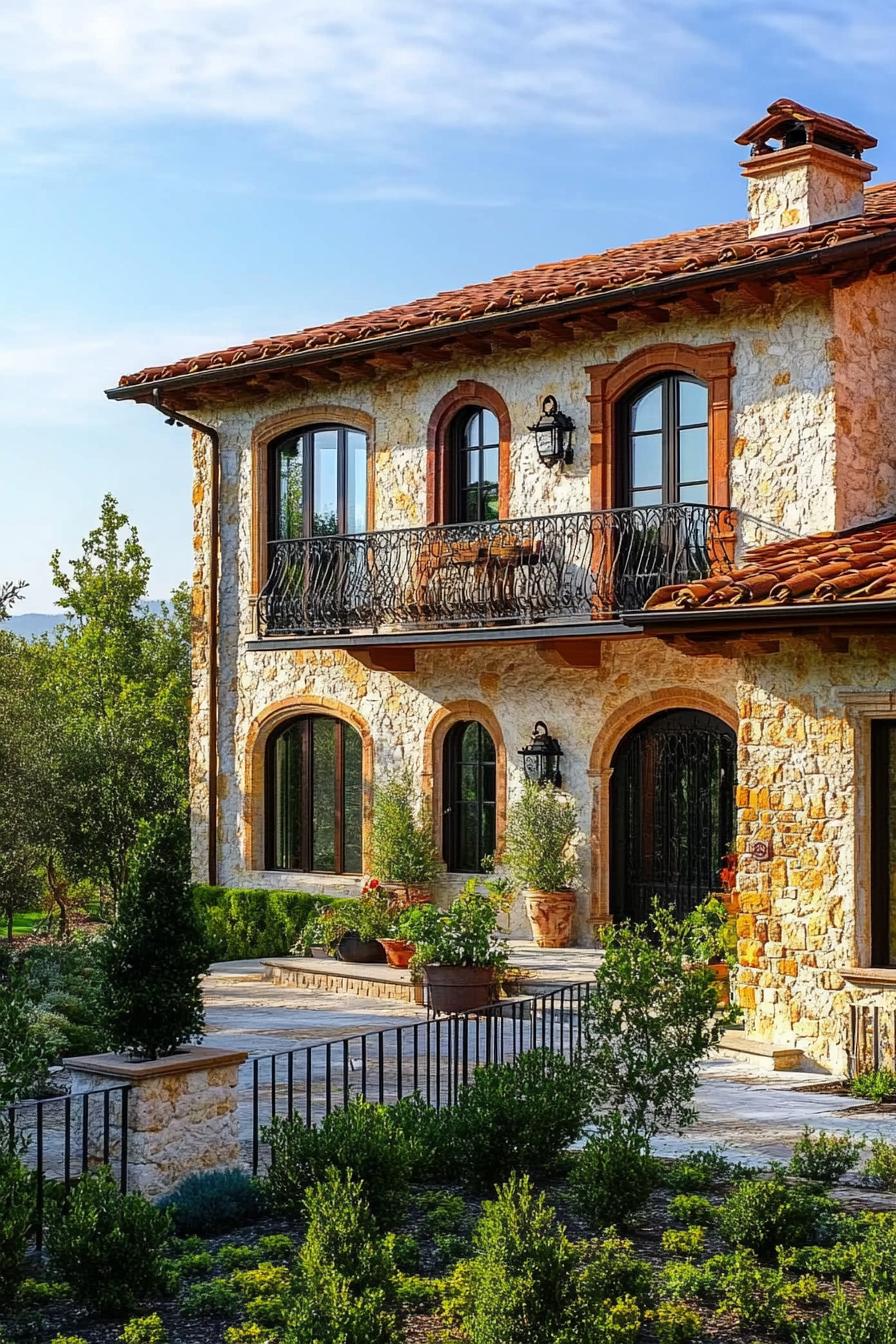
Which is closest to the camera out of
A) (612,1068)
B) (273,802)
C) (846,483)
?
(612,1068)

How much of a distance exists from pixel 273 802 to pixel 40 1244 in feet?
44.1

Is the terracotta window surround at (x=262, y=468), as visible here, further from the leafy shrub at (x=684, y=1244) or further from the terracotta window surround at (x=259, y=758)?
the leafy shrub at (x=684, y=1244)

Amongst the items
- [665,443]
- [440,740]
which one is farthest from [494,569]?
[440,740]

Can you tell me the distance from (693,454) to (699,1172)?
976cm

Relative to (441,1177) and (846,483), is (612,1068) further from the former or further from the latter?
(846,483)

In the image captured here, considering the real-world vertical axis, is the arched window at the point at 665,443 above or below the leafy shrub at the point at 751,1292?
above

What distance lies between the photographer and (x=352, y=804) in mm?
20234

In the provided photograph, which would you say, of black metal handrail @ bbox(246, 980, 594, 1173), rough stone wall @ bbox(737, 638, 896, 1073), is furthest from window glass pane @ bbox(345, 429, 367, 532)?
rough stone wall @ bbox(737, 638, 896, 1073)

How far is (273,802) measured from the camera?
21078mm

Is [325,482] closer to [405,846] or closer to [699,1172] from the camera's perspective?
[405,846]

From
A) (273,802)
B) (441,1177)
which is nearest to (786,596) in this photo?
(441,1177)

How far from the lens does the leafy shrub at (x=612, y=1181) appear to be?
7.87 metres

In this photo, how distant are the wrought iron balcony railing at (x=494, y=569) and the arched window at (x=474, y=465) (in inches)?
23.4

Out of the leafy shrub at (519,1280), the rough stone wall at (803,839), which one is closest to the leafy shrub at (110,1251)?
the leafy shrub at (519,1280)
